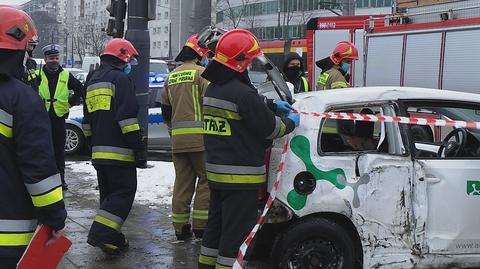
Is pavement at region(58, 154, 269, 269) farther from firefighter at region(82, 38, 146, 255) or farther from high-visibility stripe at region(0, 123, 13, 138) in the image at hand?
high-visibility stripe at region(0, 123, 13, 138)

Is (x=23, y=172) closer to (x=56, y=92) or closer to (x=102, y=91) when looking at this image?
(x=102, y=91)

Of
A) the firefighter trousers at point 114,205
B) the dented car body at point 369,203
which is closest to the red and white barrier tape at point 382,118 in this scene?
the dented car body at point 369,203

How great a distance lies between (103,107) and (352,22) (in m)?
10.9

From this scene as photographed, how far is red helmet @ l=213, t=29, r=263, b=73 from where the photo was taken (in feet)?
13.4

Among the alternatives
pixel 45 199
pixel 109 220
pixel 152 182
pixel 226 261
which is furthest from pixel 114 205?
pixel 152 182

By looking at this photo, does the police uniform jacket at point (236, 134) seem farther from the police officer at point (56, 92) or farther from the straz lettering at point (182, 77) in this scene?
the police officer at point (56, 92)

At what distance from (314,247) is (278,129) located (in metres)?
1.00

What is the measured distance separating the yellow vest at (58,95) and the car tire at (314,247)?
433 cm

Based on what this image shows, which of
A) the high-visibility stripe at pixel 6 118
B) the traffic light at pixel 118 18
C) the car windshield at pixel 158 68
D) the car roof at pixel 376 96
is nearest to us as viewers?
the high-visibility stripe at pixel 6 118

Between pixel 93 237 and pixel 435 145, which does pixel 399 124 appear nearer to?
pixel 435 145

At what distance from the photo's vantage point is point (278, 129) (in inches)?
159

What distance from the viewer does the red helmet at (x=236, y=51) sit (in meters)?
4.10

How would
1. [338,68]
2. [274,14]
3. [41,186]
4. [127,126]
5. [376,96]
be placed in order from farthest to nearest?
[274,14]
[338,68]
[127,126]
[376,96]
[41,186]

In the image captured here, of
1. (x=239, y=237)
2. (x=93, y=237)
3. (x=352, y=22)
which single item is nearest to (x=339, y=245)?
(x=239, y=237)
